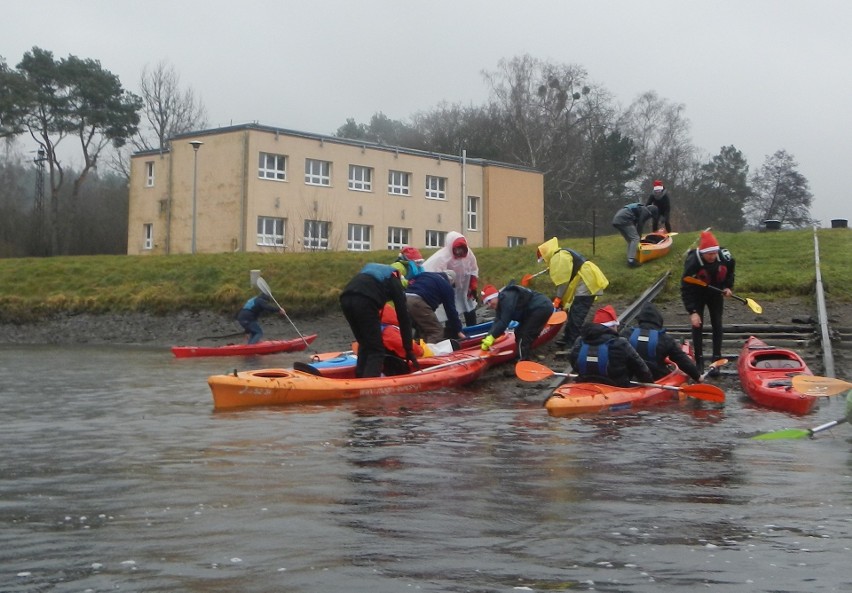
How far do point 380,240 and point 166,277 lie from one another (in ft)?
52.1

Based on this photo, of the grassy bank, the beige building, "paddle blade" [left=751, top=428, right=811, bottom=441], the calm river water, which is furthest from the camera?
the beige building

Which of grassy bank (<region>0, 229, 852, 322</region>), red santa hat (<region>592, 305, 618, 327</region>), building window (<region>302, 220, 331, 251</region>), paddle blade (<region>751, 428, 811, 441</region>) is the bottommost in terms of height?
paddle blade (<region>751, 428, 811, 441</region>)

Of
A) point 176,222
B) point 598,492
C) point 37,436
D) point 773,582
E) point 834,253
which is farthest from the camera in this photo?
point 176,222

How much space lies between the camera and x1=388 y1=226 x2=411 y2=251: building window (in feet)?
150

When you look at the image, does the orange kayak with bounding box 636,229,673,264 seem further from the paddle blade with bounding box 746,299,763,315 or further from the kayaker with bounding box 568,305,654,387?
the kayaker with bounding box 568,305,654,387

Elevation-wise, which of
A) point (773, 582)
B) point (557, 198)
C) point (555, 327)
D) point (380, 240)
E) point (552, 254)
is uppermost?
point (557, 198)

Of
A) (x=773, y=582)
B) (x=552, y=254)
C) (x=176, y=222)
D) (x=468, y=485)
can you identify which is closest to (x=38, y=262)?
(x=176, y=222)

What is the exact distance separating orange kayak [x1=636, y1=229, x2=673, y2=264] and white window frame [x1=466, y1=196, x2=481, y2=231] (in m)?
25.0

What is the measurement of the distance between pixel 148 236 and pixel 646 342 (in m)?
36.1

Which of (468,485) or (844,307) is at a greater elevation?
(844,307)

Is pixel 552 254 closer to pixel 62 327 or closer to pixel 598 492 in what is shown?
pixel 598 492

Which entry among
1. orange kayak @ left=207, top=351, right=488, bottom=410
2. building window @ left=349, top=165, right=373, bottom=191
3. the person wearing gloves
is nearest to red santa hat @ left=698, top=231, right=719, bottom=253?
the person wearing gloves

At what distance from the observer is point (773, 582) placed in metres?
4.55

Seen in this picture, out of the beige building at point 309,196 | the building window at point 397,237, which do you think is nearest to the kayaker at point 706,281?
the beige building at point 309,196
